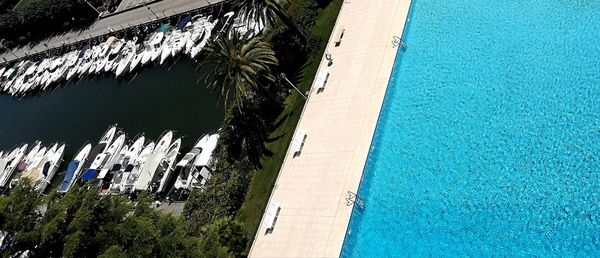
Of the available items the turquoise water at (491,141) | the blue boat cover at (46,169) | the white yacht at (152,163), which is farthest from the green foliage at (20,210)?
the blue boat cover at (46,169)

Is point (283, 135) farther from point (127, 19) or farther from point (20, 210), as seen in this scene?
point (127, 19)

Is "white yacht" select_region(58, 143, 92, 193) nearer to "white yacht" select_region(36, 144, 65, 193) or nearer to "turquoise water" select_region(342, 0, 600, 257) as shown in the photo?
"white yacht" select_region(36, 144, 65, 193)

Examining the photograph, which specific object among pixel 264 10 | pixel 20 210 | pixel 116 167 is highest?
pixel 264 10

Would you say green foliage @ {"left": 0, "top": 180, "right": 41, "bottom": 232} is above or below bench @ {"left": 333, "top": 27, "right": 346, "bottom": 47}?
below

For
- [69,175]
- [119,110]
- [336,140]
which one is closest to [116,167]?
[69,175]

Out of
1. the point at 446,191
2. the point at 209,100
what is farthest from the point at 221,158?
the point at 446,191

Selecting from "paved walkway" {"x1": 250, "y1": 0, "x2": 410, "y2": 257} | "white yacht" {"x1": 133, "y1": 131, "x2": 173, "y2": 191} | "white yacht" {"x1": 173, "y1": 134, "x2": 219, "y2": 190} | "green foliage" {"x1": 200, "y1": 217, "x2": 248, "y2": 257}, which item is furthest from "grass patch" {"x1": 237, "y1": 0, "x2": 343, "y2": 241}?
"white yacht" {"x1": 133, "y1": 131, "x2": 173, "y2": 191}
